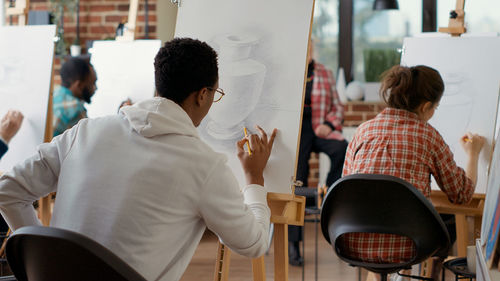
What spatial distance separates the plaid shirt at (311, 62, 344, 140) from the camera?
437cm

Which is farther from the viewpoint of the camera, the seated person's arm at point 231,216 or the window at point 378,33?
the window at point 378,33

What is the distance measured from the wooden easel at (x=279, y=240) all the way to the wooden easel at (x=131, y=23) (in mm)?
1819

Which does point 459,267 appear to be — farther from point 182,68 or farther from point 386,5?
point 386,5

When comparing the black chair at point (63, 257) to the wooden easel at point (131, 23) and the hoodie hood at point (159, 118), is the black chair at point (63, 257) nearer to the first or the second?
the hoodie hood at point (159, 118)

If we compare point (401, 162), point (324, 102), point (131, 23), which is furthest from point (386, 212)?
point (324, 102)

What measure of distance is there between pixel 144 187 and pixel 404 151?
3.82ft

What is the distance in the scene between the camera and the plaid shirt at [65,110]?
3961mm

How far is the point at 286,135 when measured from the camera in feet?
7.75

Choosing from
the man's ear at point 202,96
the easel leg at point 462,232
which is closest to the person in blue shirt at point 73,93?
the easel leg at point 462,232

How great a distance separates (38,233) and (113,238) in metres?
0.19

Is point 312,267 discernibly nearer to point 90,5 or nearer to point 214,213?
point 214,213

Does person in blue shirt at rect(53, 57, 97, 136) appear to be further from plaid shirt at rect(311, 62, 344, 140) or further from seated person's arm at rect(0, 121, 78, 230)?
seated person's arm at rect(0, 121, 78, 230)

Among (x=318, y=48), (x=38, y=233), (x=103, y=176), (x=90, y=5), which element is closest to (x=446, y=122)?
(x=103, y=176)

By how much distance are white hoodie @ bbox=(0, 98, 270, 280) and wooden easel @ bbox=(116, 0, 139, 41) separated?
2252 mm
